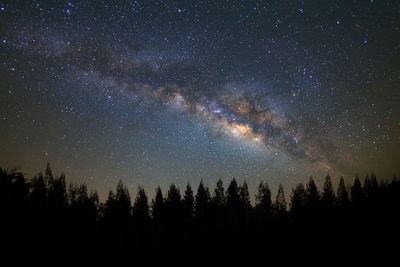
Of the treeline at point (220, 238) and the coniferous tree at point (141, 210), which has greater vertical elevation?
the coniferous tree at point (141, 210)

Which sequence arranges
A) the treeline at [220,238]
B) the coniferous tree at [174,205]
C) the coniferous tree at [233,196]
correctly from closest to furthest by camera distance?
1. the treeline at [220,238]
2. the coniferous tree at [174,205]
3. the coniferous tree at [233,196]

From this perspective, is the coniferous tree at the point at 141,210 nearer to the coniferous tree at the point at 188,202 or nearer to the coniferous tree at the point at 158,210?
the coniferous tree at the point at 158,210

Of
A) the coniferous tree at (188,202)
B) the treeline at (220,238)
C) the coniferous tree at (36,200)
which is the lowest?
the treeline at (220,238)

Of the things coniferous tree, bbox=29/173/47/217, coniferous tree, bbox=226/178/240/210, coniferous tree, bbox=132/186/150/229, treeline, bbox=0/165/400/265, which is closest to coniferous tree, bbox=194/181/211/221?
coniferous tree, bbox=226/178/240/210

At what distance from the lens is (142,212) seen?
6131 cm

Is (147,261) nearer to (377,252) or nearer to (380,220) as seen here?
(377,252)

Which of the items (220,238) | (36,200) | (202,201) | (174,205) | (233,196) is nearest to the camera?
(36,200)

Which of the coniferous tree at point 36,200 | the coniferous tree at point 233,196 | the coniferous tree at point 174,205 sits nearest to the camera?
the coniferous tree at point 36,200

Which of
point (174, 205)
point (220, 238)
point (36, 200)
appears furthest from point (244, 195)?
point (36, 200)

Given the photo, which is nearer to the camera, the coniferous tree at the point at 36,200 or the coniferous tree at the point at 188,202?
the coniferous tree at the point at 36,200

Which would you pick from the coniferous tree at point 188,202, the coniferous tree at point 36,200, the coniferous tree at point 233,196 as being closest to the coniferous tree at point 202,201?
the coniferous tree at point 188,202

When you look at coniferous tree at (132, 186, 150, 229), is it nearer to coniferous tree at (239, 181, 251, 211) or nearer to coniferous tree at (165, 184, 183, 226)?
coniferous tree at (165, 184, 183, 226)

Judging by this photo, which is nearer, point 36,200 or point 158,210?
point 36,200

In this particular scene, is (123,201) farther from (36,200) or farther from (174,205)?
(36,200)
